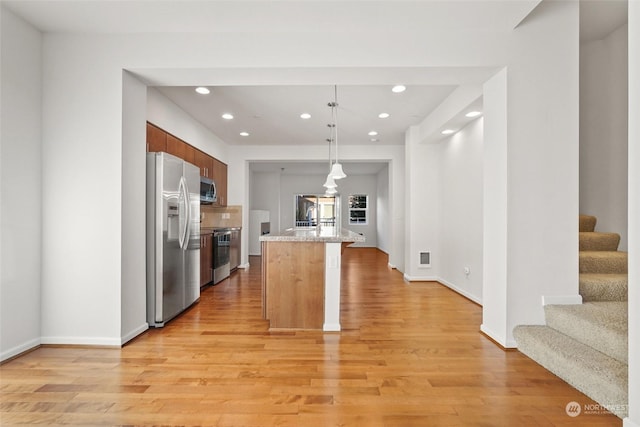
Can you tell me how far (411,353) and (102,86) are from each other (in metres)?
3.37

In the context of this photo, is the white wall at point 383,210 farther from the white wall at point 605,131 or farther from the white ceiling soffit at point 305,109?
the white wall at point 605,131

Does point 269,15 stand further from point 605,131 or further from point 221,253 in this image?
point 221,253

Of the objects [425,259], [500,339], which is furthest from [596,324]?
[425,259]

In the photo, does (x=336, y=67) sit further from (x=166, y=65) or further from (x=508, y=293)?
(x=508, y=293)

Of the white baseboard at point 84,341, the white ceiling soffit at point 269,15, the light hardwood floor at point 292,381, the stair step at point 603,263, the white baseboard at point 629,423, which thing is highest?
the white ceiling soffit at point 269,15

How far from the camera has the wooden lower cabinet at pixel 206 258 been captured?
473 centimetres

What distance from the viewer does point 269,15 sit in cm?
240

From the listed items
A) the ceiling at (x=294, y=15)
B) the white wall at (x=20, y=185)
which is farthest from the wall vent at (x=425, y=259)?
the white wall at (x=20, y=185)

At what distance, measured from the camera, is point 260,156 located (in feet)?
21.9

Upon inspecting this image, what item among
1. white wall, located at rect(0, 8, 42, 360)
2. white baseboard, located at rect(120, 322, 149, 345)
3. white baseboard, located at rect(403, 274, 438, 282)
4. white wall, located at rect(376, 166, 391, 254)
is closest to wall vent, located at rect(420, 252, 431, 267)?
white baseboard, located at rect(403, 274, 438, 282)

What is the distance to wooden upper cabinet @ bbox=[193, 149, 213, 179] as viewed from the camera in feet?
16.4

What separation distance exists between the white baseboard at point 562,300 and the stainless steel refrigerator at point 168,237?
3428 mm

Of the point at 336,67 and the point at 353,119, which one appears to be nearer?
the point at 336,67

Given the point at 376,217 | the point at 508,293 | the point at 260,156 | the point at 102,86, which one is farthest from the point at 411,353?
the point at 376,217
